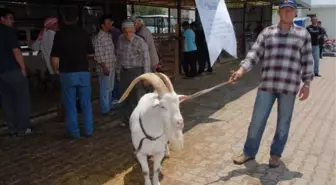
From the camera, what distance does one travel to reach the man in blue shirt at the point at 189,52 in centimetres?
1069

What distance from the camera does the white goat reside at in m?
3.04

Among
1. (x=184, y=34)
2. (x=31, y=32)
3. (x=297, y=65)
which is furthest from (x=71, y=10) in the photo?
(x=184, y=34)

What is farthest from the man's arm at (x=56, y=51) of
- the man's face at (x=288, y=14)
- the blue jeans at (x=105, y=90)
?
the man's face at (x=288, y=14)

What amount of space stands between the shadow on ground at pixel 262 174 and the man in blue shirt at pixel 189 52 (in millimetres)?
6838

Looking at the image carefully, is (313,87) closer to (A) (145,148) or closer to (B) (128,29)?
(B) (128,29)

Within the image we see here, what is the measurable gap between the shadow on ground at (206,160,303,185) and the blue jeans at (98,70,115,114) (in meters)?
3.09

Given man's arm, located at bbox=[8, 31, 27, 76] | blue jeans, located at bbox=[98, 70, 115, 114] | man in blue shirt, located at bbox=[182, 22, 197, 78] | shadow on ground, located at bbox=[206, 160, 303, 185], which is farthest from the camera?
man in blue shirt, located at bbox=[182, 22, 197, 78]

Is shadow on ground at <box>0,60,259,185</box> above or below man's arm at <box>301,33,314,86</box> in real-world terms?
below

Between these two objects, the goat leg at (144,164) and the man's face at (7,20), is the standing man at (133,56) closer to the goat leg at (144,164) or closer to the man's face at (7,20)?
the man's face at (7,20)

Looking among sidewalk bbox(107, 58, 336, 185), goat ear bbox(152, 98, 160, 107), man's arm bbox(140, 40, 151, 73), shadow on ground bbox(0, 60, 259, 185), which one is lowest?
sidewalk bbox(107, 58, 336, 185)

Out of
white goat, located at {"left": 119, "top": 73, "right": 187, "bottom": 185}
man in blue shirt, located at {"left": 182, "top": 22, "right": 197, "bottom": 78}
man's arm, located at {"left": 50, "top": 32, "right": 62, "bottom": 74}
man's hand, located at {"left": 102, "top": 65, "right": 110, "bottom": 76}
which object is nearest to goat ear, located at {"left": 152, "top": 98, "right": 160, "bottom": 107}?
white goat, located at {"left": 119, "top": 73, "right": 187, "bottom": 185}

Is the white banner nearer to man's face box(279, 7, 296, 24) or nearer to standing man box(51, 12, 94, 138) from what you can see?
man's face box(279, 7, 296, 24)

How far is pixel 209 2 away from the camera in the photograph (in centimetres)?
505

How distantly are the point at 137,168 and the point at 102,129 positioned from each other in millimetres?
1733
